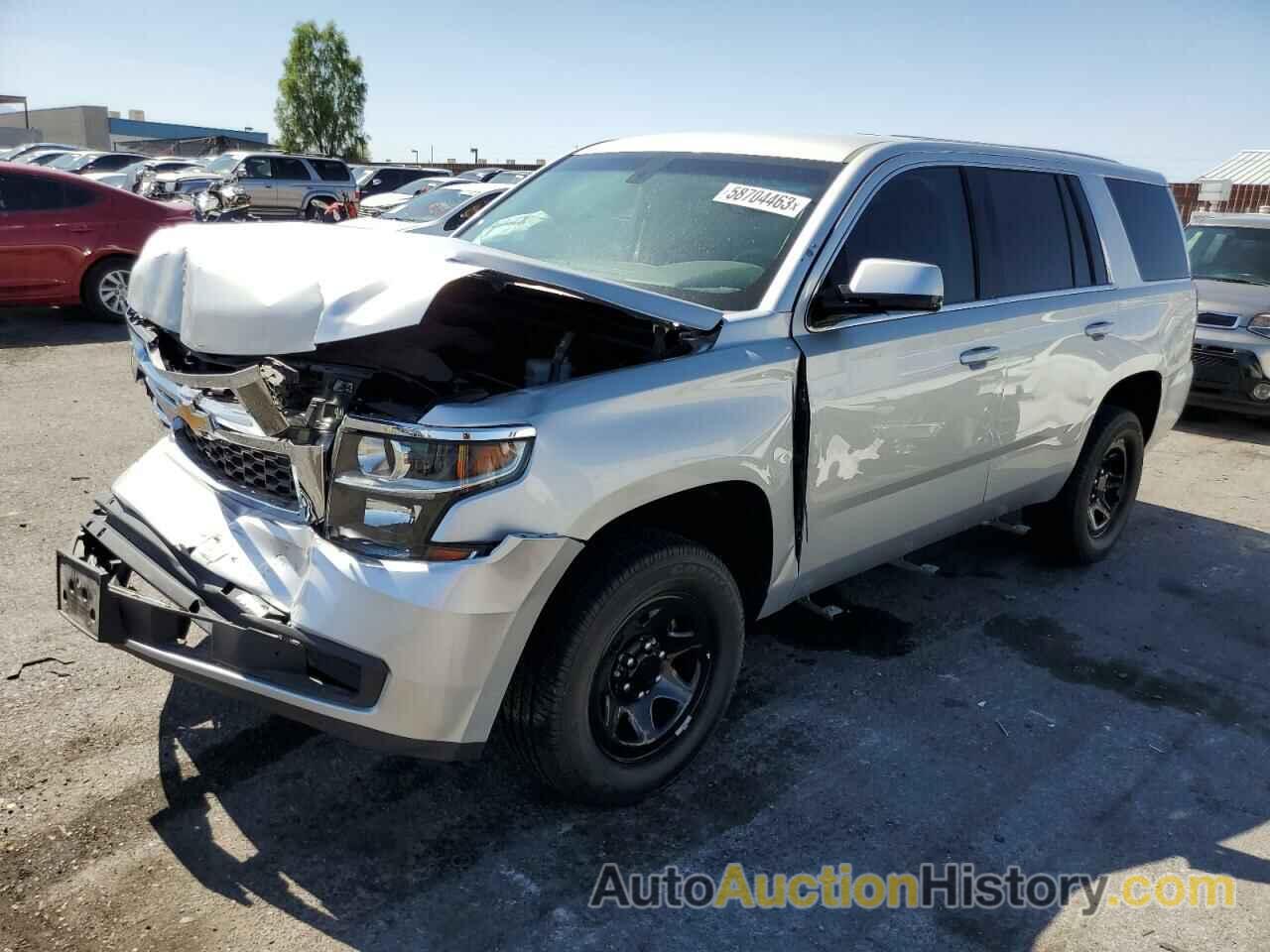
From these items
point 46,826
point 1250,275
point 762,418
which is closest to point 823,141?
point 762,418

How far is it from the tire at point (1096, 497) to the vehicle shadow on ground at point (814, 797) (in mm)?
704

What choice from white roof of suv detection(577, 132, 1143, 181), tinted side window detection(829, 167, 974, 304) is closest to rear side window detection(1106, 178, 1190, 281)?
white roof of suv detection(577, 132, 1143, 181)

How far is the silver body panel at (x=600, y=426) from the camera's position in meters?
2.39

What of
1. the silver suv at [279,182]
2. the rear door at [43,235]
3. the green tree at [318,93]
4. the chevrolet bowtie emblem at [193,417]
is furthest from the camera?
the green tree at [318,93]

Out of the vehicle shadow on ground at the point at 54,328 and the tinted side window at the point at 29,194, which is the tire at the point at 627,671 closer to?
the vehicle shadow on ground at the point at 54,328

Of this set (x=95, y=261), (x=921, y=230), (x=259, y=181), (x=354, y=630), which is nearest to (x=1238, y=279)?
(x=921, y=230)

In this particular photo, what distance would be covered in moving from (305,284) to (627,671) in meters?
1.34

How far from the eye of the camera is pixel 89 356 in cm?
913

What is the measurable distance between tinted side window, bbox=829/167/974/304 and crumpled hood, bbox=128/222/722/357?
2.85 feet

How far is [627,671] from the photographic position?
2902 millimetres

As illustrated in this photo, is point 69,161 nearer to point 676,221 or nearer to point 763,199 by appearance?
point 676,221

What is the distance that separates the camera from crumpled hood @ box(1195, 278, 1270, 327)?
8.70 meters

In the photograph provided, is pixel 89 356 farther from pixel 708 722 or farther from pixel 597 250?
pixel 708 722

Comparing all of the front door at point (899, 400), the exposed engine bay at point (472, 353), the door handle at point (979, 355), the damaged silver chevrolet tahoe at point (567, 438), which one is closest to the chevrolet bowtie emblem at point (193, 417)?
the damaged silver chevrolet tahoe at point (567, 438)
